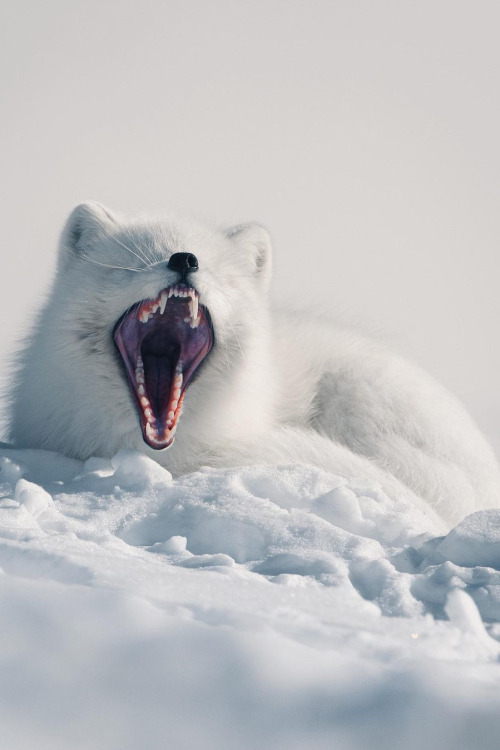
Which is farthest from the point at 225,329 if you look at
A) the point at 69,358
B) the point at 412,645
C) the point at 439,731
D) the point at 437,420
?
the point at 439,731

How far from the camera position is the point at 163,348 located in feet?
12.8

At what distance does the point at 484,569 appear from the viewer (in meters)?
2.46

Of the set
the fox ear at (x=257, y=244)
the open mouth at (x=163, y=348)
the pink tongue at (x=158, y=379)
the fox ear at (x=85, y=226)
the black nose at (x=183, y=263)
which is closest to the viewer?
the black nose at (x=183, y=263)

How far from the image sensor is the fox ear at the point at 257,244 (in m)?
4.25

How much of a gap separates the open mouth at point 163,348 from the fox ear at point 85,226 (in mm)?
532

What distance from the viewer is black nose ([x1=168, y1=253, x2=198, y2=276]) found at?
3461mm

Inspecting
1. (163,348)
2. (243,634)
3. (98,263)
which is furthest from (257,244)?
(243,634)

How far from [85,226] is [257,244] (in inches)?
34.8

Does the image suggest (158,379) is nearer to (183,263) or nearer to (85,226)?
(183,263)

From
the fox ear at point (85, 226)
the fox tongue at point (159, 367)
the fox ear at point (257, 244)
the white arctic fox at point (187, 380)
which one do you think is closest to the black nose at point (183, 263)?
the white arctic fox at point (187, 380)

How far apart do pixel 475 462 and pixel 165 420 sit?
1724 mm

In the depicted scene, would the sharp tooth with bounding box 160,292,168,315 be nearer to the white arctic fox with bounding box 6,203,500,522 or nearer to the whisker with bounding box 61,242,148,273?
the white arctic fox with bounding box 6,203,500,522

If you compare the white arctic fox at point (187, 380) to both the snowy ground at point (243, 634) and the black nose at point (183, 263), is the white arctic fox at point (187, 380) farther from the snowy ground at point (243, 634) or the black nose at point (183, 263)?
the snowy ground at point (243, 634)

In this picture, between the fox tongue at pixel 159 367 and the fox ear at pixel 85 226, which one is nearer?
the fox tongue at pixel 159 367
